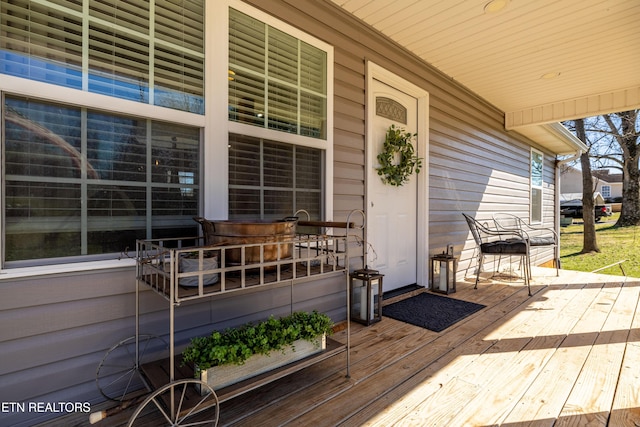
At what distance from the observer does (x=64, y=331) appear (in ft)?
A: 4.53

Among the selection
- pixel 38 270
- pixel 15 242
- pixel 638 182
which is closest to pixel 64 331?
pixel 38 270

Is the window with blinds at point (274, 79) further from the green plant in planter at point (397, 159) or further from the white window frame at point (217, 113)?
the green plant in planter at point (397, 159)

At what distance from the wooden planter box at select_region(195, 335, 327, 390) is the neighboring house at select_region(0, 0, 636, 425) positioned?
0.48m

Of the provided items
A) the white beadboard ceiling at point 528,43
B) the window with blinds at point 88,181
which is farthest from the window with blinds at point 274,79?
the white beadboard ceiling at point 528,43

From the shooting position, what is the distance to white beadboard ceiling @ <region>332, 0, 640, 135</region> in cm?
251

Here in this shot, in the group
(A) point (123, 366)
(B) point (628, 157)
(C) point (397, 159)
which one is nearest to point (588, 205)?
(B) point (628, 157)

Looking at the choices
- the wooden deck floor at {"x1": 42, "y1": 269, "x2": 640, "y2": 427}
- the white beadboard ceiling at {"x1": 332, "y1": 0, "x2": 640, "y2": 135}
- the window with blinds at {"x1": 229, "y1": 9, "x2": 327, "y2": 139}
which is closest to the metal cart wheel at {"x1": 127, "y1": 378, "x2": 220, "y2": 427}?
the wooden deck floor at {"x1": 42, "y1": 269, "x2": 640, "y2": 427}

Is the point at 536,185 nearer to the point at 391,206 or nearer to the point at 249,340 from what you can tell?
the point at 391,206

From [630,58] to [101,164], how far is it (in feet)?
15.9

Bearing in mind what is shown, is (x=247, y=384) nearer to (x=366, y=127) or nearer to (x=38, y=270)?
(x=38, y=270)

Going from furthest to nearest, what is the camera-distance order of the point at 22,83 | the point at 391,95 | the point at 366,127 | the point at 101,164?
the point at 391,95
the point at 366,127
the point at 101,164
the point at 22,83

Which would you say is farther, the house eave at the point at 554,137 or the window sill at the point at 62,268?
the house eave at the point at 554,137

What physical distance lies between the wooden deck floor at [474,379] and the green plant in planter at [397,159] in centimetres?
138

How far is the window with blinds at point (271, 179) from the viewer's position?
1.98m
